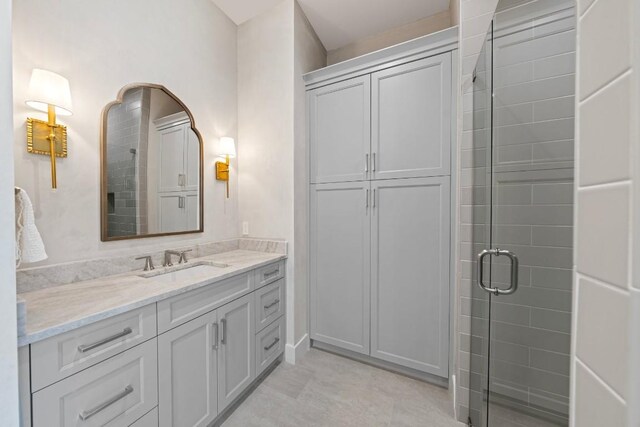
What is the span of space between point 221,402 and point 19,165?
1.59m

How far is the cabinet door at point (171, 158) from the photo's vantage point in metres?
1.82

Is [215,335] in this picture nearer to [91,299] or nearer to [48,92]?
[91,299]

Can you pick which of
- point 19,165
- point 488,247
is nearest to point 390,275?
point 488,247

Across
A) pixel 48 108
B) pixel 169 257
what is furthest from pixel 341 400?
pixel 48 108

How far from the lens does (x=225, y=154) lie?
7.22 feet

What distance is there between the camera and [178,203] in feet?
6.29

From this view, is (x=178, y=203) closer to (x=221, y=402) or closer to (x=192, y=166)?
(x=192, y=166)

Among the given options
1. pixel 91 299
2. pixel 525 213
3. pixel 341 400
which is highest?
pixel 525 213

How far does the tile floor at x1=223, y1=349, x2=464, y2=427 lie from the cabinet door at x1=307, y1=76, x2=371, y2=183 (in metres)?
1.56

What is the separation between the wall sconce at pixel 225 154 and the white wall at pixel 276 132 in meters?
0.18

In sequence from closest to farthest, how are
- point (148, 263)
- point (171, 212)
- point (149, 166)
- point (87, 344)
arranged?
point (87, 344) < point (148, 263) < point (149, 166) < point (171, 212)

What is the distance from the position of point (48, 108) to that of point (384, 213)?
2041mm

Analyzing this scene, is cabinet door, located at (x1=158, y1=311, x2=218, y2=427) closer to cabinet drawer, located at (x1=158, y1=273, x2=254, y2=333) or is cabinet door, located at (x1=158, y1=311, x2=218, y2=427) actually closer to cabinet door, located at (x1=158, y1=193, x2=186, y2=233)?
cabinet drawer, located at (x1=158, y1=273, x2=254, y2=333)

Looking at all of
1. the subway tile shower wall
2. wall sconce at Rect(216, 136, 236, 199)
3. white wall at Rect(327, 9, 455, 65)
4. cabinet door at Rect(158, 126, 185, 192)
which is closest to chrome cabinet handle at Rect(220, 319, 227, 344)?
cabinet door at Rect(158, 126, 185, 192)
